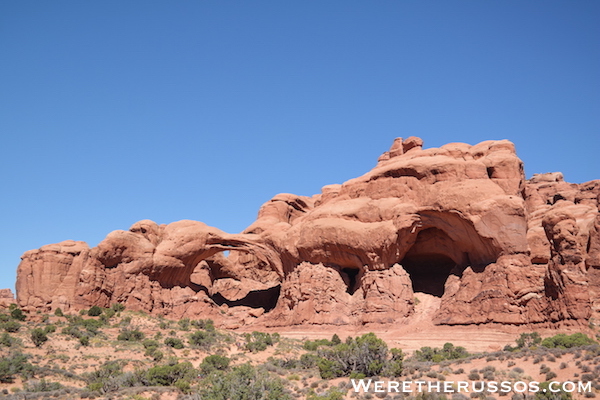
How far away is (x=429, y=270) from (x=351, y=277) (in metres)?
6.00

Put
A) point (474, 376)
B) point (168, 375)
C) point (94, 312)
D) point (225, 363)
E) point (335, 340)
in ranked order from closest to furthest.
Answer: point (474, 376) → point (168, 375) → point (225, 363) → point (335, 340) → point (94, 312)

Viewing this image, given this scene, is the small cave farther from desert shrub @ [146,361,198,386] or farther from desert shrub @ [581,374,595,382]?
desert shrub @ [581,374,595,382]

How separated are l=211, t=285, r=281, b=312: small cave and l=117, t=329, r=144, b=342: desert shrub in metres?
17.6

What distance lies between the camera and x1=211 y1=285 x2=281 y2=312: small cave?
53.7 meters

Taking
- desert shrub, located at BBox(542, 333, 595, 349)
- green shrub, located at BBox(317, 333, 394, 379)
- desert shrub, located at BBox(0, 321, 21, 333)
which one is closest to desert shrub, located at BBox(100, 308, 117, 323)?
desert shrub, located at BBox(0, 321, 21, 333)

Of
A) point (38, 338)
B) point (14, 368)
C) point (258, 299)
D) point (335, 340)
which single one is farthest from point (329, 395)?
point (258, 299)

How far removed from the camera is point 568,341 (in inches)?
1169

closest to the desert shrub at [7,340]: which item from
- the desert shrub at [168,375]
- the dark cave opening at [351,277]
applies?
the desert shrub at [168,375]

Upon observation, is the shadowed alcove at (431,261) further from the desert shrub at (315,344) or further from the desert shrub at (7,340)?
the desert shrub at (7,340)

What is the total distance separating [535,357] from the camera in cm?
2395

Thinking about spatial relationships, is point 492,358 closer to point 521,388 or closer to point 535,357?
point 535,357

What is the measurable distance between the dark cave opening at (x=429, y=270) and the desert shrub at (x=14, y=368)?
91.4 ft

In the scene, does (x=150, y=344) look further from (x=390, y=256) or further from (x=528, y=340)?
(x=528, y=340)

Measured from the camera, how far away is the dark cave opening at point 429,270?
46344 mm
